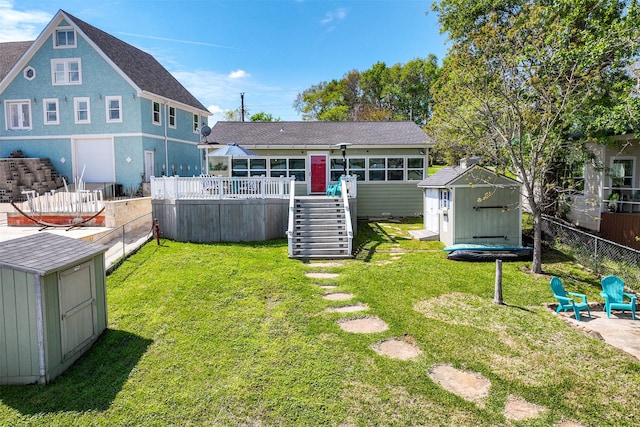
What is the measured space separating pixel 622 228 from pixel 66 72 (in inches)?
1012

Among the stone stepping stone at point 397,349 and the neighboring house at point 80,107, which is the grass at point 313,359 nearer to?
the stone stepping stone at point 397,349

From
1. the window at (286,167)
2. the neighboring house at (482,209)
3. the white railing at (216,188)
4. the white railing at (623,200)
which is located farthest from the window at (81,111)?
the white railing at (623,200)

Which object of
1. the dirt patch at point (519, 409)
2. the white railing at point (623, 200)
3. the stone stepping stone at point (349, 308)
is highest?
the white railing at point (623, 200)

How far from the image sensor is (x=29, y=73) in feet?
67.4

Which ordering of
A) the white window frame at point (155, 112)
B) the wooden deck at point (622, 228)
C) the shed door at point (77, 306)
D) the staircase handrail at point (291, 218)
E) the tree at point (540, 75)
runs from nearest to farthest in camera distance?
the shed door at point (77, 306) → the tree at point (540, 75) → the staircase handrail at point (291, 218) → the wooden deck at point (622, 228) → the white window frame at point (155, 112)

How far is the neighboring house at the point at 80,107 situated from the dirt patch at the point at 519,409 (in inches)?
789

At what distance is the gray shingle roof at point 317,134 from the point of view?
18234mm

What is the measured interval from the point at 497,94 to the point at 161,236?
1172cm

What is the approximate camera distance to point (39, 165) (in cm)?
1992

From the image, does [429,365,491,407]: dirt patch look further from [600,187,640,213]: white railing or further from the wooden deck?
[600,187,640,213]: white railing

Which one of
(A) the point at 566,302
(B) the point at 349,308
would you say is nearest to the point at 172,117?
(B) the point at 349,308

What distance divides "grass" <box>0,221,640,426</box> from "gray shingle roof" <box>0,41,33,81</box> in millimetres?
21049

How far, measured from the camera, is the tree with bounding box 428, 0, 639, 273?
10641 millimetres

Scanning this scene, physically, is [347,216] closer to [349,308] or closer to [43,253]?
[349,308]
